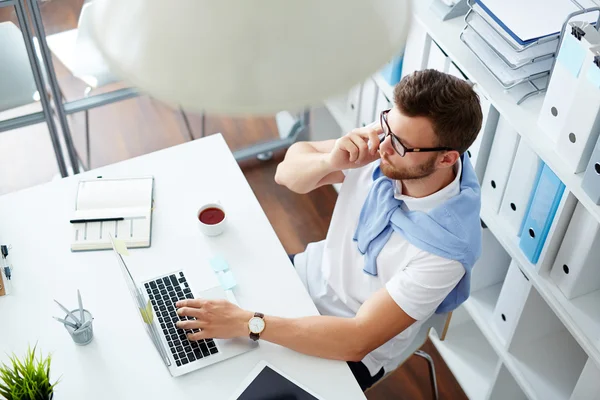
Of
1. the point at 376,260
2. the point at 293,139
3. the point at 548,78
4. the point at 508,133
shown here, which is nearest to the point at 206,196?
the point at 376,260

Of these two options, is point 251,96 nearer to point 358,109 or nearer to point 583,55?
point 583,55

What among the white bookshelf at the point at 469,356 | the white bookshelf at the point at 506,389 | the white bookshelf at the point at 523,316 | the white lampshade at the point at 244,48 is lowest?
the white bookshelf at the point at 469,356

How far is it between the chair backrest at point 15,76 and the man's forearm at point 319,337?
1.57 m

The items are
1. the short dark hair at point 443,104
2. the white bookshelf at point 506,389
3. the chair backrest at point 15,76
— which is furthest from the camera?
the chair backrest at point 15,76

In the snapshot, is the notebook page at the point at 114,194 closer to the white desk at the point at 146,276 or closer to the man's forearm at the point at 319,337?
the white desk at the point at 146,276

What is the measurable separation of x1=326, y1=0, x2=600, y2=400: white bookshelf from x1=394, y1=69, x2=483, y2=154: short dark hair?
125 millimetres

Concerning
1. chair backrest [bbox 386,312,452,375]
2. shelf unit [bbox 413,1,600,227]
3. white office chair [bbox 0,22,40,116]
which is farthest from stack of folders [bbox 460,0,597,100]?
white office chair [bbox 0,22,40,116]

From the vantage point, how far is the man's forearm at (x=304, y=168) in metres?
2.06

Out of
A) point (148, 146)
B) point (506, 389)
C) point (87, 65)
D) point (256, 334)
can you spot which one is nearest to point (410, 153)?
point (256, 334)

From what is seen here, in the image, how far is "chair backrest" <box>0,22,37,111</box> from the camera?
9.14 feet

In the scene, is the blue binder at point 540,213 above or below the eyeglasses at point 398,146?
below

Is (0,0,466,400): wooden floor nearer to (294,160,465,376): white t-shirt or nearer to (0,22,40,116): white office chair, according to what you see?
(0,22,40,116): white office chair

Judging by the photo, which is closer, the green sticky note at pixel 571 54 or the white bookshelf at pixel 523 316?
the green sticky note at pixel 571 54

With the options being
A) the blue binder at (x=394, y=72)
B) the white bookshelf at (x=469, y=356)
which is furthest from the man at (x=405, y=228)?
the white bookshelf at (x=469, y=356)
